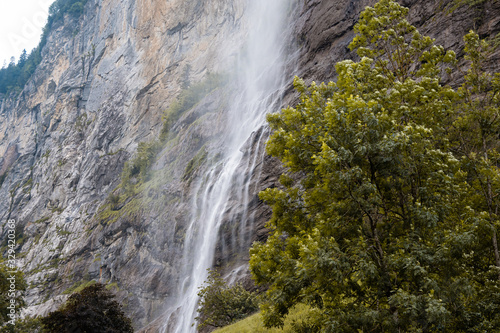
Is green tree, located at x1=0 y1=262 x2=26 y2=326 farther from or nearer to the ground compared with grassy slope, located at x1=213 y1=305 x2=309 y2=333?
farther from the ground

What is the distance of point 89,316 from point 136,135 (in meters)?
47.1

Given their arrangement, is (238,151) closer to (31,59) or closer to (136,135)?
(136,135)

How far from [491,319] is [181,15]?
67290 mm

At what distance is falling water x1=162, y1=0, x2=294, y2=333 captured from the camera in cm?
3014

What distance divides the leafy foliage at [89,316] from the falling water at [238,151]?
25.8 feet

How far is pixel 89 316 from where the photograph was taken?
58.7 feet

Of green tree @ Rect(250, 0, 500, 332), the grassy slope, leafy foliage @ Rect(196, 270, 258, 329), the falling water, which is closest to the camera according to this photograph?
green tree @ Rect(250, 0, 500, 332)

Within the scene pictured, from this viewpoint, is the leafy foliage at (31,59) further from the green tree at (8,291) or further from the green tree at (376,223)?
the green tree at (376,223)

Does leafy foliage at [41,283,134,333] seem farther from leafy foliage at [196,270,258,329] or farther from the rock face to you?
the rock face

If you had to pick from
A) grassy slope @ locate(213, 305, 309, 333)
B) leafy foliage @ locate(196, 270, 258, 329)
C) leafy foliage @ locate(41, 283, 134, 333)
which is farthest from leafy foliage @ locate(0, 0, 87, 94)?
grassy slope @ locate(213, 305, 309, 333)

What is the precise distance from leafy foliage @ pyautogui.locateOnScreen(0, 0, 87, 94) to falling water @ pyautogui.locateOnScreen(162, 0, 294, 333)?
7183cm

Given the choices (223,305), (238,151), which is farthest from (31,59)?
(223,305)

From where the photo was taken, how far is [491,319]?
7363 millimetres

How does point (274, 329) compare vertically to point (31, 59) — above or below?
below
